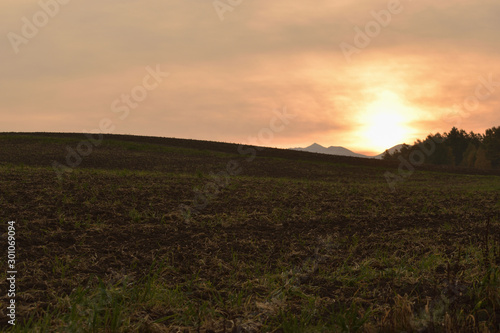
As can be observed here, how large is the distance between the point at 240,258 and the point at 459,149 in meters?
98.8

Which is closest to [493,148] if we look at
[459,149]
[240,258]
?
[459,149]

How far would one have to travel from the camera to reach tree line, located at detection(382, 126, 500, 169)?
76312mm

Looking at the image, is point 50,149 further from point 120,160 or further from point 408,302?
point 408,302

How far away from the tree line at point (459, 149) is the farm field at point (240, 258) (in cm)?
6929

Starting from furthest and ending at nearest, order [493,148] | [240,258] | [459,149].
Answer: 1. [459,149]
2. [493,148]
3. [240,258]


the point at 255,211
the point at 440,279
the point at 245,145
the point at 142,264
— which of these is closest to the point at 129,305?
the point at 142,264

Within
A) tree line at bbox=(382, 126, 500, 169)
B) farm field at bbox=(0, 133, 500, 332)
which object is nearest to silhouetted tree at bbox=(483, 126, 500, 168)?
tree line at bbox=(382, 126, 500, 169)

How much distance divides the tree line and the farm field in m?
69.3

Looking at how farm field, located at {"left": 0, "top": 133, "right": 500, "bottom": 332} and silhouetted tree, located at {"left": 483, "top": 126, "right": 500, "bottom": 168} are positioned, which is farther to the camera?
silhouetted tree, located at {"left": 483, "top": 126, "right": 500, "bottom": 168}

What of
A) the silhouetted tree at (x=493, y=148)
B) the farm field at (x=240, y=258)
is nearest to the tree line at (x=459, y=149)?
the silhouetted tree at (x=493, y=148)

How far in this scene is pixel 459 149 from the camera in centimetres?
9250

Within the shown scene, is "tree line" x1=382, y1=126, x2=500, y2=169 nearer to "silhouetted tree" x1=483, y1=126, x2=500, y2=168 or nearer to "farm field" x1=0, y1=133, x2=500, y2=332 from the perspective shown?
"silhouetted tree" x1=483, y1=126, x2=500, y2=168

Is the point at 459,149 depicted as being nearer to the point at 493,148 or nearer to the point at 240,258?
the point at 493,148

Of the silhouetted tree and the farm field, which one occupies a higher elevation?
the silhouetted tree
